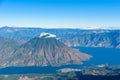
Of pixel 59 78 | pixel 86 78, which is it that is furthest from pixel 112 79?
pixel 59 78

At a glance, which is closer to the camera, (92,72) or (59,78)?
(59,78)

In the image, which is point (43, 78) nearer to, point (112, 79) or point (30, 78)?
point (30, 78)

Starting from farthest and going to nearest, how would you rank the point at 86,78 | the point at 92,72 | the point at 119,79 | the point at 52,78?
the point at 92,72 → the point at 52,78 → the point at 86,78 → the point at 119,79

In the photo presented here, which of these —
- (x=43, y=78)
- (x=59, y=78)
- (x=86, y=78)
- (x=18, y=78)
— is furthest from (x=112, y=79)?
(x=18, y=78)

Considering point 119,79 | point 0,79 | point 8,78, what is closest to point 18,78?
point 8,78

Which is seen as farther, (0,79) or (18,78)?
(18,78)

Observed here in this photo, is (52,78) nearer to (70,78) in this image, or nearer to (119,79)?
(70,78)

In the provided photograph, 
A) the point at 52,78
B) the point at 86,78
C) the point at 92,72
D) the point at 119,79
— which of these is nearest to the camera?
the point at 119,79

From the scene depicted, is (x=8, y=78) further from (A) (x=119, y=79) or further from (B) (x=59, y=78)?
(A) (x=119, y=79)
